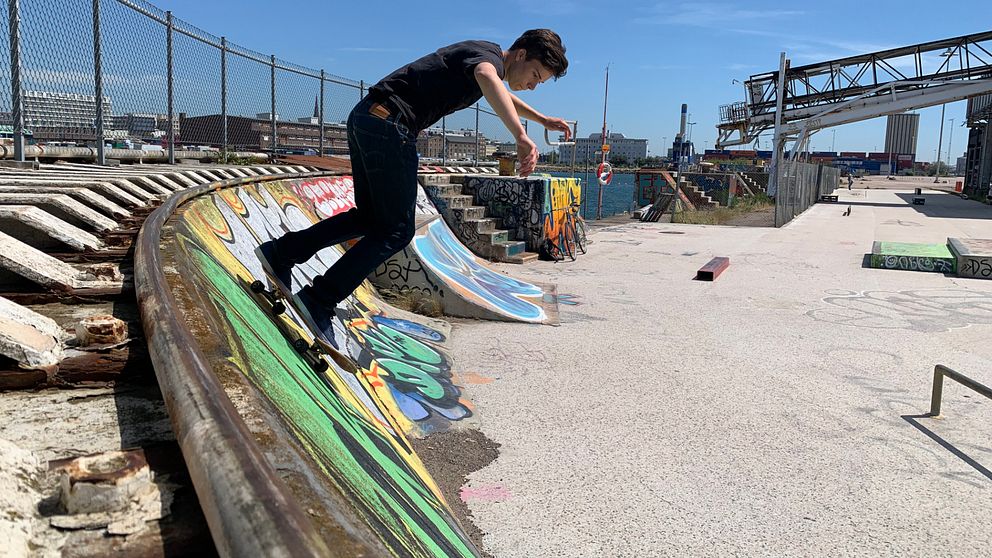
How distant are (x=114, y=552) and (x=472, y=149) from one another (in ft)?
72.1

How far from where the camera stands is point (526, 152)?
3295mm

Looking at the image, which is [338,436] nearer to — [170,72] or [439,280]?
[439,280]

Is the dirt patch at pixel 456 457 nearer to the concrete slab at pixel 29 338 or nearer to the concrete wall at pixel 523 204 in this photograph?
the concrete slab at pixel 29 338

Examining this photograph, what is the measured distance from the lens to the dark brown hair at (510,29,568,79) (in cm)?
340

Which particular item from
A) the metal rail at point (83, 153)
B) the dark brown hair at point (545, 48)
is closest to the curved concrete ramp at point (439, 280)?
the metal rail at point (83, 153)

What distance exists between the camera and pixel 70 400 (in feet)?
4.92

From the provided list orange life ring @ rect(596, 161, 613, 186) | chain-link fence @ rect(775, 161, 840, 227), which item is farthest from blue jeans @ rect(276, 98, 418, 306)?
chain-link fence @ rect(775, 161, 840, 227)

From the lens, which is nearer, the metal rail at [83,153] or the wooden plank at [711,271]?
the metal rail at [83,153]

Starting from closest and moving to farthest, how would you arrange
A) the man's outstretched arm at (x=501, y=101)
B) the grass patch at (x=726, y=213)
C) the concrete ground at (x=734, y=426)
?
the man's outstretched arm at (x=501, y=101)
the concrete ground at (x=734, y=426)
the grass patch at (x=726, y=213)

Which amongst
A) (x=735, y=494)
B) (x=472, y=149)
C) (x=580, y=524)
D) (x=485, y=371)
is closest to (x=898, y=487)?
(x=735, y=494)

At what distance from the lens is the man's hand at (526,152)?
10.5 feet

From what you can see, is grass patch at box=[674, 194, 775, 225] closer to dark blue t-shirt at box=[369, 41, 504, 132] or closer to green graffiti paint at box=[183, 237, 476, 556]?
dark blue t-shirt at box=[369, 41, 504, 132]

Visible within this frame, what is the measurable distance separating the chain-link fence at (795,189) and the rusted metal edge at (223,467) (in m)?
23.8

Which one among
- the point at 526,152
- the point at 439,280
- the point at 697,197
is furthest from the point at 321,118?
the point at 697,197
